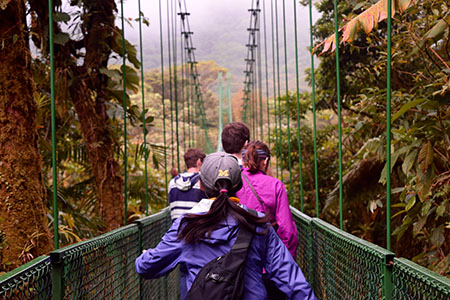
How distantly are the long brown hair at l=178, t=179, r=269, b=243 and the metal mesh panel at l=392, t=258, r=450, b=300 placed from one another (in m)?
0.31

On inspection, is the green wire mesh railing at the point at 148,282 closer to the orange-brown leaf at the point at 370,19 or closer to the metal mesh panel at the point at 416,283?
the metal mesh panel at the point at 416,283

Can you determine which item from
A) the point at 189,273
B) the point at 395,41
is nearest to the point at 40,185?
the point at 189,273

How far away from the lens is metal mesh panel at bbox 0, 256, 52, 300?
83 centimetres

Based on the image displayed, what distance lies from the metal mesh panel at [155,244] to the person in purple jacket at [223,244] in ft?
2.47

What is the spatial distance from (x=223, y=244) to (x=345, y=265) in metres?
0.43

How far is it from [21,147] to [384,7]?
4.56 ft

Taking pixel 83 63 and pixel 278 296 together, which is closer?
pixel 278 296

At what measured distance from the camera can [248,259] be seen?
45.1 inches

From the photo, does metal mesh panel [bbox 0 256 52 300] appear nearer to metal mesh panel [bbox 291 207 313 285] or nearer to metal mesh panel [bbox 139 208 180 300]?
metal mesh panel [bbox 139 208 180 300]

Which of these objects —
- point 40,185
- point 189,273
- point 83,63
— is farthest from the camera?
point 83,63

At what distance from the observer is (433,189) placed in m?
2.15

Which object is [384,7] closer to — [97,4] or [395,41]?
[395,41]

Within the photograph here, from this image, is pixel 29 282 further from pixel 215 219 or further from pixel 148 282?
pixel 148 282

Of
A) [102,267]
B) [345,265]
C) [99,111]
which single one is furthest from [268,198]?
[99,111]
